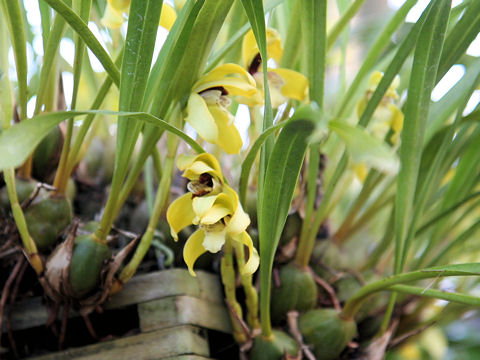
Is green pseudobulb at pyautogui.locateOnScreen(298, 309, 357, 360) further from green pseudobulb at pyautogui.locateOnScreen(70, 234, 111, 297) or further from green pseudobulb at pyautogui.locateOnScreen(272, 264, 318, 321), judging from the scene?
green pseudobulb at pyautogui.locateOnScreen(70, 234, 111, 297)

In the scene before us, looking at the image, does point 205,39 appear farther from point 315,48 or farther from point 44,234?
point 44,234

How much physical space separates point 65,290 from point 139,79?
9.3 inches

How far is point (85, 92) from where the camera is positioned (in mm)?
1063

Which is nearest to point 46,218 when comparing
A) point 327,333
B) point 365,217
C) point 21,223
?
point 21,223

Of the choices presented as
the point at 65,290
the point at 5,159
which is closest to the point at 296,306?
the point at 65,290

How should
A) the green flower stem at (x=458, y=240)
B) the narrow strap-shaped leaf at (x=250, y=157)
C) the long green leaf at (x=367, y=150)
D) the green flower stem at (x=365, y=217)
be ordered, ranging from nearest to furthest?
the long green leaf at (x=367, y=150), the narrow strap-shaped leaf at (x=250, y=157), the green flower stem at (x=458, y=240), the green flower stem at (x=365, y=217)

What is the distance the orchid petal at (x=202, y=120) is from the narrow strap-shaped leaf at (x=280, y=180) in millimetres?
82

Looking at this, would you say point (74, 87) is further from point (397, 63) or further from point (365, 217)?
point (365, 217)

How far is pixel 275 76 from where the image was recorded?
56cm

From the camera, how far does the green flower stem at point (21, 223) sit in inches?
19.8

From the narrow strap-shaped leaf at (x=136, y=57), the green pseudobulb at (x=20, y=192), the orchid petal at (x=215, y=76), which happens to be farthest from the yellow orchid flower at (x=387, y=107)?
the green pseudobulb at (x=20, y=192)

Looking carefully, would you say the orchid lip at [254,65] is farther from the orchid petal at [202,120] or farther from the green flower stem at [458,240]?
the green flower stem at [458,240]

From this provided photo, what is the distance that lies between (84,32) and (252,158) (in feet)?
0.63

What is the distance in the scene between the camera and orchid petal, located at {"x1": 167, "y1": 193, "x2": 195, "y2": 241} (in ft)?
1.57
